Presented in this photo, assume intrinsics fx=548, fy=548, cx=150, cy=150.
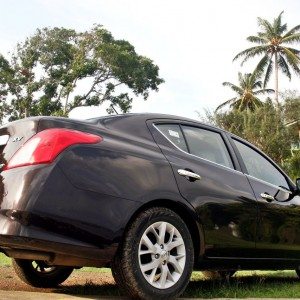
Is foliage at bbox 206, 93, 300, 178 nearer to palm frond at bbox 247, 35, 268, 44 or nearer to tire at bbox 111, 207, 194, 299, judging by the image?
palm frond at bbox 247, 35, 268, 44

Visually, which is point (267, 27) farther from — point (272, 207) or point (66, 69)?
point (272, 207)

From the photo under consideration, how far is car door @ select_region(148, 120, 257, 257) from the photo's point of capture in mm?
4102

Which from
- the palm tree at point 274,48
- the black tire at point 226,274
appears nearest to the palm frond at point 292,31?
the palm tree at point 274,48

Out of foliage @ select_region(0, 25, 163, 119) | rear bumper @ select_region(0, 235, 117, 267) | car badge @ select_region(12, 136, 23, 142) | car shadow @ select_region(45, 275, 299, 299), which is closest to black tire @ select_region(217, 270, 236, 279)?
car shadow @ select_region(45, 275, 299, 299)

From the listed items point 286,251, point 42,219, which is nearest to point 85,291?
point 42,219

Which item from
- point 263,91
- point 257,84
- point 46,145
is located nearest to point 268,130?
point 263,91

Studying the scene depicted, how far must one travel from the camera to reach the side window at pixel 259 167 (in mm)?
4973

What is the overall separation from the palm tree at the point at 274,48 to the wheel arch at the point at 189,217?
4453cm

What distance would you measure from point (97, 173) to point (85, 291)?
59.8 inches

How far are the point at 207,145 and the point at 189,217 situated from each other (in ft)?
2.81

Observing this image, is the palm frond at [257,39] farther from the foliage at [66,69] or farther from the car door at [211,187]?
the car door at [211,187]

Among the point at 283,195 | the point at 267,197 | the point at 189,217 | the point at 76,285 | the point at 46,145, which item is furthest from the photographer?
the point at 76,285

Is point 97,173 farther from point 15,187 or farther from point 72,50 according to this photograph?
point 72,50

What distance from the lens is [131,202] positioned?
3.67m
